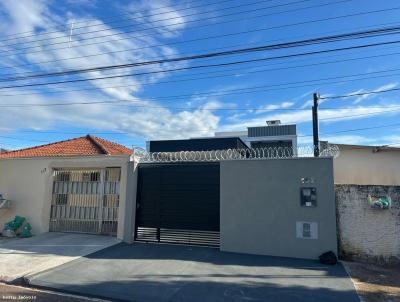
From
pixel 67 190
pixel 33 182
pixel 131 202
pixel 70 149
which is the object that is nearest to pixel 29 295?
pixel 131 202

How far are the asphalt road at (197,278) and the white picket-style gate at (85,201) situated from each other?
2.22m

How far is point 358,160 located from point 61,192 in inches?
478

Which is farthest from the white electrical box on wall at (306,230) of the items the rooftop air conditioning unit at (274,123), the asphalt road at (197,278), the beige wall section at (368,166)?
the rooftop air conditioning unit at (274,123)

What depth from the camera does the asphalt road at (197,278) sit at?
6.07m

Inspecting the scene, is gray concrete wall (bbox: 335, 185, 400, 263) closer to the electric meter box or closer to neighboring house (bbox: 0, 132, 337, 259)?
neighboring house (bbox: 0, 132, 337, 259)

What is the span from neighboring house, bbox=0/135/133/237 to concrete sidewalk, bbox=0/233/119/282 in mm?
587

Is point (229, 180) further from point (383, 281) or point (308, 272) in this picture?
point (383, 281)

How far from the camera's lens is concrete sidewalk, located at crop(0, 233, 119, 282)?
7.60 m

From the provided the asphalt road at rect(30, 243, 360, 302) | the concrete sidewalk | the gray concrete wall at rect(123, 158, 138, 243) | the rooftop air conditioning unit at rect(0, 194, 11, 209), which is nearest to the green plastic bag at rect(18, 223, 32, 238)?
the concrete sidewalk

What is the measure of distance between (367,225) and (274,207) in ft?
7.59

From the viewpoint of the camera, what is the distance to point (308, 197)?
8.87 m

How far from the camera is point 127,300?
5852 millimetres

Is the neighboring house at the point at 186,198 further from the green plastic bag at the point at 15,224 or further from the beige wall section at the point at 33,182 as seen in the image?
the green plastic bag at the point at 15,224

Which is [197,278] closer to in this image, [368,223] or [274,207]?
[274,207]
